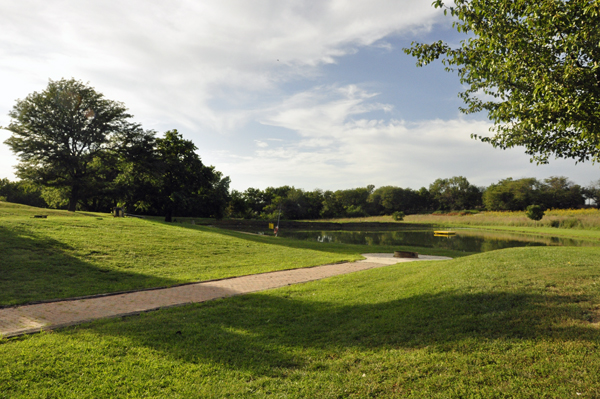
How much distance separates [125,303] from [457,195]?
117m

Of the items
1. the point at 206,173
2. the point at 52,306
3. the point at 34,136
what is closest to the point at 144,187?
the point at 206,173

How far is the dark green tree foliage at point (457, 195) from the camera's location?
358 feet

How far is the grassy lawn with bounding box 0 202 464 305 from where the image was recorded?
8.59 meters

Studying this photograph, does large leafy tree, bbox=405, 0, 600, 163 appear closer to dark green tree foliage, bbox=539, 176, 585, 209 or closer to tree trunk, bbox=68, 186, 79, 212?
tree trunk, bbox=68, 186, 79, 212

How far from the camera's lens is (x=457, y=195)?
110 metres

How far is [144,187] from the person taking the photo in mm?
35375

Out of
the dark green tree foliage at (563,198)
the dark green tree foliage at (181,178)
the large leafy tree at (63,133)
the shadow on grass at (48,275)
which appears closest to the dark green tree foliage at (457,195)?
the dark green tree foliage at (563,198)

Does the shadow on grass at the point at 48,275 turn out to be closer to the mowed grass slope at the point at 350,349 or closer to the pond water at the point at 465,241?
the mowed grass slope at the point at 350,349

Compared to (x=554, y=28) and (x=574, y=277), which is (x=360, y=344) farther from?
(x=554, y=28)

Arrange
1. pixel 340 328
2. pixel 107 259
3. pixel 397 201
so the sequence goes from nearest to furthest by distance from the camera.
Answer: pixel 340 328
pixel 107 259
pixel 397 201

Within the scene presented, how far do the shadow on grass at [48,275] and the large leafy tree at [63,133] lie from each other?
19917 millimetres

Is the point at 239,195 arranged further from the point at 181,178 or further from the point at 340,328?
the point at 340,328

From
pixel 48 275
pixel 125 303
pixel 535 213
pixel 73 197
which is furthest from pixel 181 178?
pixel 535 213

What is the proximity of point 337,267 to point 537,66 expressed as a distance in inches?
358
